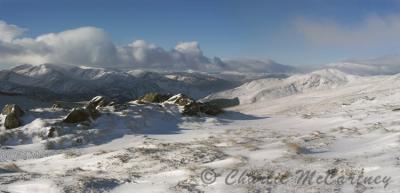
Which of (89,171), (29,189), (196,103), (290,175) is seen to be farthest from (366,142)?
(196,103)

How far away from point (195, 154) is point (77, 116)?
1991 centimetres

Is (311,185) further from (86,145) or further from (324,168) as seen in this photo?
(86,145)

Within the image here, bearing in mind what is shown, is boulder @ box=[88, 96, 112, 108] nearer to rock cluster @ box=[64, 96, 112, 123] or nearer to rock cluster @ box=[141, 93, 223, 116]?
rock cluster @ box=[141, 93, 223, 116]

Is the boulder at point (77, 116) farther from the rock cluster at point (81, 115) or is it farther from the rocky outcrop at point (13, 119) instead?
the rocky outcrop at point (13, 119)

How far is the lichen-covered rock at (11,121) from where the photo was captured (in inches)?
1700

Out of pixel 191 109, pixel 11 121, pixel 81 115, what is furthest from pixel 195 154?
pixel 191 109

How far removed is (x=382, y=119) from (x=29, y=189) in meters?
31.4

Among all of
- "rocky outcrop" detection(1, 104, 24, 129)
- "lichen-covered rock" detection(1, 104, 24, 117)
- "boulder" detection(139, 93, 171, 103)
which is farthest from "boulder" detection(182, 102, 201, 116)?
"rocky outcrop" detection(1, 104, 24, 129)

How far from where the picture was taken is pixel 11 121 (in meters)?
43.5

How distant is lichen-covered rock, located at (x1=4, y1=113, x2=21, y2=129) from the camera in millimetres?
43188

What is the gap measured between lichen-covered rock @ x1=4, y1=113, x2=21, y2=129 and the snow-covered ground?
1.15 m

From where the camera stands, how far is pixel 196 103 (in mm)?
55219

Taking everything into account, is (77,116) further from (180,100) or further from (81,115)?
(180,100)

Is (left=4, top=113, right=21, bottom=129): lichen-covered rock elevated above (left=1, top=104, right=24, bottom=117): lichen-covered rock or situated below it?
below
